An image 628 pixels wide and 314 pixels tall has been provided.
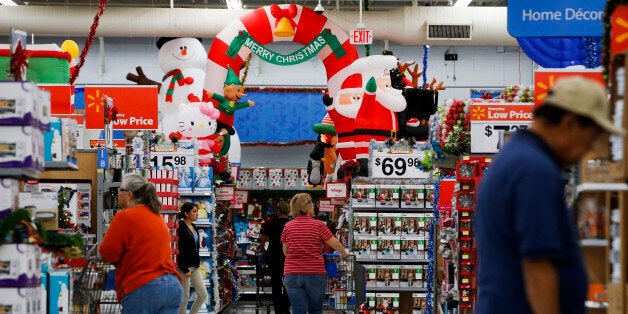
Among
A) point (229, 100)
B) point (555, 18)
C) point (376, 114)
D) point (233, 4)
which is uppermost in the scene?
point (233, 4)

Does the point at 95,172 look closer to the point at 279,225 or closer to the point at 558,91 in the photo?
the point at 279,225

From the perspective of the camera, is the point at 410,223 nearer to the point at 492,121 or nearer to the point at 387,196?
the point at 387,196

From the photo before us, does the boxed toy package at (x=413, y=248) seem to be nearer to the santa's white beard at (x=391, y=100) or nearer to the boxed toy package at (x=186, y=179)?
the santa's white beard at (x=391, y=100)

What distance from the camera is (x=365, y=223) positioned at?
1302 cm

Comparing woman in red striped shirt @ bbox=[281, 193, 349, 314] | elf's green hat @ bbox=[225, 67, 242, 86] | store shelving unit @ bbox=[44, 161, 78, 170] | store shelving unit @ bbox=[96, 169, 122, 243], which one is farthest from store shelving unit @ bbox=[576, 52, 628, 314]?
elf's green hat @ bbox=[225, 67, 242, 86]

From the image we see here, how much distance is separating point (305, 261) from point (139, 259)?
3.56 m

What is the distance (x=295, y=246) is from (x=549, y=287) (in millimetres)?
6485

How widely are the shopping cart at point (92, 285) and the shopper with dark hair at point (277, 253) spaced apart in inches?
220

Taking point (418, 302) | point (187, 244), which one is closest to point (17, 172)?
point (187, 244)

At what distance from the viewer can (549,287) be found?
299cm

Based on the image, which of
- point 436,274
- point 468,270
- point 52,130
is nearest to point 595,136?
point 52,130

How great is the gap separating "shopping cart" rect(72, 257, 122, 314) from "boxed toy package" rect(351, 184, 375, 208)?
6230 mm

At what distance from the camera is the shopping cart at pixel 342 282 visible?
12.0m

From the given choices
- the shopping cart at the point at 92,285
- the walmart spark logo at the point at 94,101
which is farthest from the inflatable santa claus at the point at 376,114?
the shopping cart at the point at 92,285
